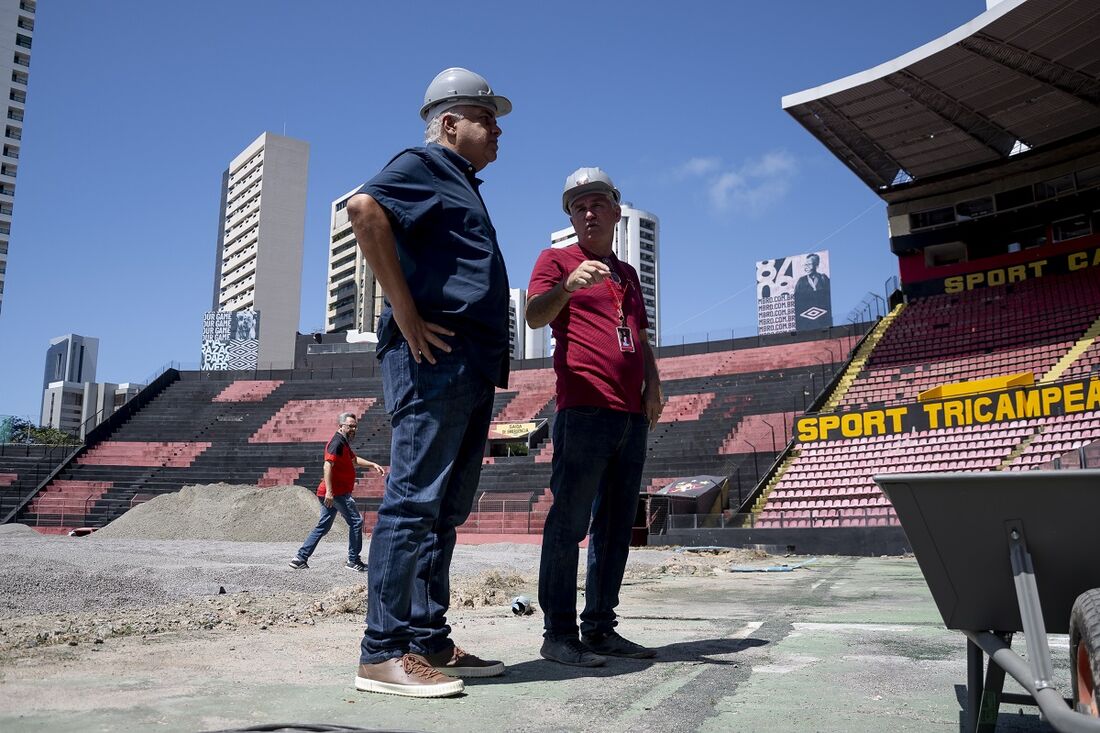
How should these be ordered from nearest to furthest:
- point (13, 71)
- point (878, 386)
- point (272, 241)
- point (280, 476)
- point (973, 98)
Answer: point (878, 386)
point (973, 98)
point (280, 476)
point (13, 71)
point (272, 241)

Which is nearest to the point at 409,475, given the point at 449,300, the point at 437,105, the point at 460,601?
the point at 449,300

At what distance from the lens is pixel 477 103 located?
8.34ft

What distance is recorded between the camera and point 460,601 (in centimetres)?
477

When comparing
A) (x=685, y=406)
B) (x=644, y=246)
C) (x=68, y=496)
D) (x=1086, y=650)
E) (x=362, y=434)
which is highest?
(x=644, y=246)

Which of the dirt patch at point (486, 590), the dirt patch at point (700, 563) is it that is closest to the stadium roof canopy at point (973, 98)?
the dirt patch at point (700, 563)

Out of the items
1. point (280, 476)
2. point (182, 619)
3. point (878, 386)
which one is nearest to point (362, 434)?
point (280, 476)

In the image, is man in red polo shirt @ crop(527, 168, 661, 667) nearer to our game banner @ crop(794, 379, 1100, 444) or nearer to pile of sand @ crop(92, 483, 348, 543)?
pile of sand @ crop(92, 483, 348, 543)

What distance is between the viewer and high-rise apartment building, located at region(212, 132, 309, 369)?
101 metres

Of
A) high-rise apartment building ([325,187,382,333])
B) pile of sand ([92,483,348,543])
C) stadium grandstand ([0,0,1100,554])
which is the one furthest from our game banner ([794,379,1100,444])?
high-rise apartment building ([325,187,382,333])

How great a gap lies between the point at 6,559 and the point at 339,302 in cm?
10280

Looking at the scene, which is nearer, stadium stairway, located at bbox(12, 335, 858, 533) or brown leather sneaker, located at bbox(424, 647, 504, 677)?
brown leather sneaker, located at bbox(424, 647, 504, 677)

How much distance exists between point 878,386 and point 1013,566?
22.1m

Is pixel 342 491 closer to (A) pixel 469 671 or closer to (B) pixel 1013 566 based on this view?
(A) pixel 469 671

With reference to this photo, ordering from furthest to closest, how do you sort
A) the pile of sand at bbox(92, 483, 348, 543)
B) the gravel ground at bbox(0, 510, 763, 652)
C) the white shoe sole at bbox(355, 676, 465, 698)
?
1. the pile of sand at bbox(92, 483, 348, 543)
2. the gravel ground at bbox(0, 510, 763, 652)
3. the white shoe sole at bbox(355, 676, 465, 698)
